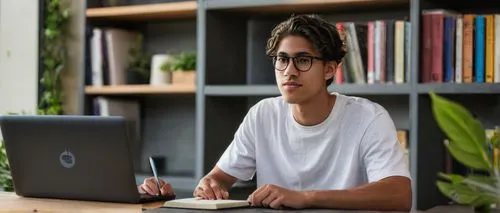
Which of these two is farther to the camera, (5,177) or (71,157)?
(5,177)

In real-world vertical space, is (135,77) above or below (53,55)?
below

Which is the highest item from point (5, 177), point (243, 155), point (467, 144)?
point (467, 144)

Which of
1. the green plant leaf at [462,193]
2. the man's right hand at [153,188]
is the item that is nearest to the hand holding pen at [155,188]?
the man's right hand at [153,188]

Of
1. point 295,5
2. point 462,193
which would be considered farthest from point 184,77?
point 462,193

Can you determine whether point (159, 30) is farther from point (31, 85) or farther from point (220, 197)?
point (220, 197)

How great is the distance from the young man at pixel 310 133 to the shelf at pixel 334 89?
25.8 inches

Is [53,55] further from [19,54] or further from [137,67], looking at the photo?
[137,67]

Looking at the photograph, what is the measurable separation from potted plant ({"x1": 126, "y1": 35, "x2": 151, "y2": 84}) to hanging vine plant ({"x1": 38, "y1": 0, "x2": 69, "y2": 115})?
35 cm

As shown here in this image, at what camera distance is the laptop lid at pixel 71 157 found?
7.01 feet

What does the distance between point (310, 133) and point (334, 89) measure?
2.53 ft

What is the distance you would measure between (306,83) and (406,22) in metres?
0.88

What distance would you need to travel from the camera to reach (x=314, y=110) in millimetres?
2459

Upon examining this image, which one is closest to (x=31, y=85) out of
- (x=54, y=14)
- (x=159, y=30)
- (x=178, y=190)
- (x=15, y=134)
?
(x=54, y=14)

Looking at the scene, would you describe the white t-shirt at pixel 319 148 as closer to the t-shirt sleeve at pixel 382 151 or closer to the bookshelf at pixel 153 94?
the t-shirt sleeve at pixel 382 151
